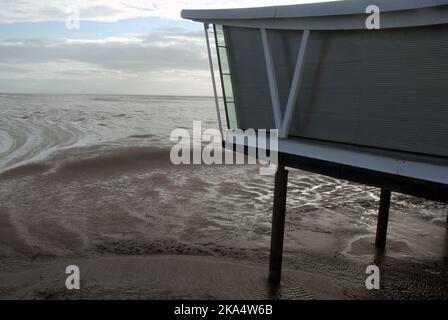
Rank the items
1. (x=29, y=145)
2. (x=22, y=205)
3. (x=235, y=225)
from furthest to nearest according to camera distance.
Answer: (x=29, y=145) < (x=22, y=205) < (x=235, y=225)

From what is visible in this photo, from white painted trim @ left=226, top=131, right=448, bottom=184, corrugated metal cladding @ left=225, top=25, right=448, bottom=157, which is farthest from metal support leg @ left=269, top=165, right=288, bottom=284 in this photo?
corrugated metal cladding @ left=225, top=25, right=448, bottom=157

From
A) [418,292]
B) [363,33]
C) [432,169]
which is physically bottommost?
[418,292]

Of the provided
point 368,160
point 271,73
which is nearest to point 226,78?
point 271,73

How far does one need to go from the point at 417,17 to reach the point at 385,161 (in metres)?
2.13

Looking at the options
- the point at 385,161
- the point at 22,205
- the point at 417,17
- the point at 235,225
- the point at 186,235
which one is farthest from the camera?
the point at 22,205

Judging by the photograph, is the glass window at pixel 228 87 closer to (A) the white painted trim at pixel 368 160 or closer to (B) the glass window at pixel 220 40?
(B) the glass window at pixel 220 40

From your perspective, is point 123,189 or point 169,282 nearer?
point 169,282

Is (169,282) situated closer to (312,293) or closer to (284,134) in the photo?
(312,293)

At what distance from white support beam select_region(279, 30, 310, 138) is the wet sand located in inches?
132

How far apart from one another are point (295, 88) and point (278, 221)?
2745 mm

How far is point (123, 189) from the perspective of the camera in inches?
667

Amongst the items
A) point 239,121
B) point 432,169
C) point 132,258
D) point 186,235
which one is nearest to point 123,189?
point 186,235

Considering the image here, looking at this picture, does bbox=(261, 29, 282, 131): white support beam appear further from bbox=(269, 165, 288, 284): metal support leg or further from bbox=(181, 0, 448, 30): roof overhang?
bbox=(269, 165, 288, 284): metal support leg

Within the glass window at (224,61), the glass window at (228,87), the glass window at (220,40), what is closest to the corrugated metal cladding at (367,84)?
the glass window at (220,40)
